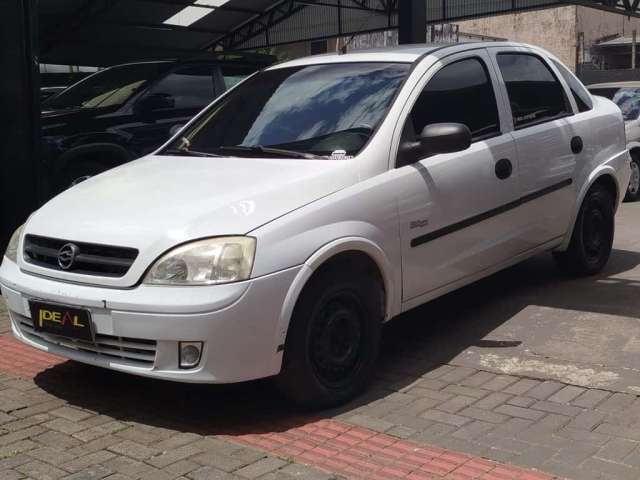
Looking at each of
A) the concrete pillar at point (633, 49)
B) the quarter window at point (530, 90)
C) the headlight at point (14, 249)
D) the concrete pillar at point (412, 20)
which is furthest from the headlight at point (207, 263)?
the concrete pillar at point (633, 49)

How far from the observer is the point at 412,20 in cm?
905

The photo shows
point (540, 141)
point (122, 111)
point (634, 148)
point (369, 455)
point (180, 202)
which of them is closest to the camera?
point (369, 455)

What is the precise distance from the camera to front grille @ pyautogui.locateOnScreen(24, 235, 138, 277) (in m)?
3.96

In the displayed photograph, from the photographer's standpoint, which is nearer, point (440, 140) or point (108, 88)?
point (440, 140)

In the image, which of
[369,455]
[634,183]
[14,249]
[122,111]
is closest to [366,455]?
[369,455]

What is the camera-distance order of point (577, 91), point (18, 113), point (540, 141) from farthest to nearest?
point (18, 113) → point (577, 91) → point (540, 141)

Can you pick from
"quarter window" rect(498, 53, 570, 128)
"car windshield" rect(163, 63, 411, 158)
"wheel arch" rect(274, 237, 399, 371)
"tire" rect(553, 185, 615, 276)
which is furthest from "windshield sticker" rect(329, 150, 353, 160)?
"tire" rect(553, 185, 615, 276)

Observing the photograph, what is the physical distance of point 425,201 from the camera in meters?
4.76

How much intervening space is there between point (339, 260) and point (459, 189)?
1.12m

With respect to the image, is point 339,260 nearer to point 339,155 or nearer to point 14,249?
point 339,155

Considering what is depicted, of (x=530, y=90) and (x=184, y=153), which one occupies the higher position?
(x=530, y=90)

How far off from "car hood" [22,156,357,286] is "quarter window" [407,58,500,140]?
33.0 inches

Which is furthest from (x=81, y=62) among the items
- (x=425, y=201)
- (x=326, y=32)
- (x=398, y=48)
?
(x=425, y=201)

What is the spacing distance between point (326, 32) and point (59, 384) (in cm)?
1424
